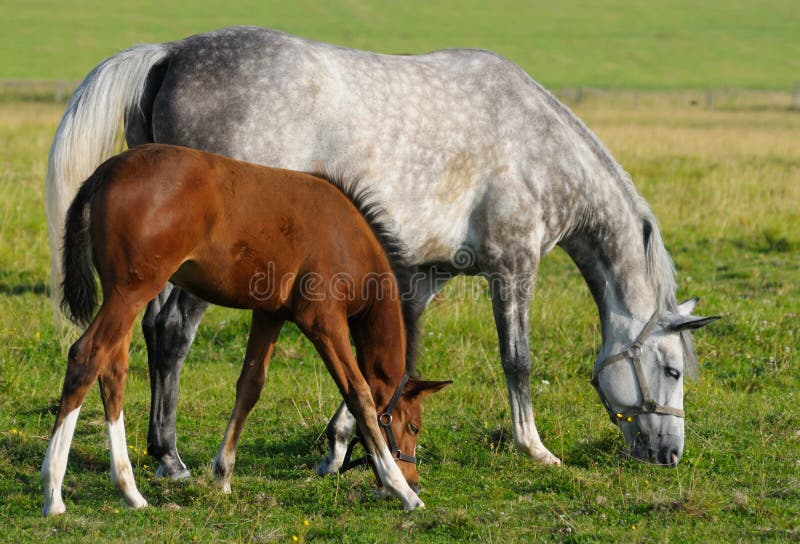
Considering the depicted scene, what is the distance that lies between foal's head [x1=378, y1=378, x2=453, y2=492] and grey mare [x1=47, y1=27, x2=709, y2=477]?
2.66 feet

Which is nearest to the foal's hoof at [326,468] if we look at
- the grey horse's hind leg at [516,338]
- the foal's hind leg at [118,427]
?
the grey horse's hind leg at [516,338]

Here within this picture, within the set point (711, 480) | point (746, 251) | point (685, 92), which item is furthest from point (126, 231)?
point (685, 92)

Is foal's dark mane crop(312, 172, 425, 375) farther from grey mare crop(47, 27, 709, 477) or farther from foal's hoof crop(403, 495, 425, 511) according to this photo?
foal's hoof crop(403, 495, 425, 511)

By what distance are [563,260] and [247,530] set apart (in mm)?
7435

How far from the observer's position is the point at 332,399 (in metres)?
6.94

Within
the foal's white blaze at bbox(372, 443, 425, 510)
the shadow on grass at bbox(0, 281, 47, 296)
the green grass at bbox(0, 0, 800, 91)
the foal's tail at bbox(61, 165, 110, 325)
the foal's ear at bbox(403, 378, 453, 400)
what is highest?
the foal's tail at bbox(61, 165, 110, 325)

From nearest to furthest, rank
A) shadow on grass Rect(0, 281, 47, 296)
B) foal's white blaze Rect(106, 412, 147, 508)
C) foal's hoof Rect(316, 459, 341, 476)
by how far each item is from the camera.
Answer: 1. foal's white blaze Rect(106, 412, 147, 508)
2. foal's hoof Rect(316, 459, 341, 476)
3. shadow on grass Rect(0, 281, 47, 296)

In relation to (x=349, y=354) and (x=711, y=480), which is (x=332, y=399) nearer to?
(x=349, y=354)

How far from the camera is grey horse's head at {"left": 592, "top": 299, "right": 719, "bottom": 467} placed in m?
6.02

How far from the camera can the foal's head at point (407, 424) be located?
5047 mm

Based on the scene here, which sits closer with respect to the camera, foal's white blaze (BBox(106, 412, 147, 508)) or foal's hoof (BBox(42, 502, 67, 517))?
foal's hoof (BBox(42, 502, 67, 517))

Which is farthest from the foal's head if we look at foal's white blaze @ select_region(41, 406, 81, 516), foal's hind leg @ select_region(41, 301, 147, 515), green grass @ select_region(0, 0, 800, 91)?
green grass @ select_region(0, 0, 800, 91)

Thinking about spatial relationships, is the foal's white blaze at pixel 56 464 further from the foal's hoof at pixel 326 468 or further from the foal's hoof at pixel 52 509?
the foal's hoof at pixel 326 468

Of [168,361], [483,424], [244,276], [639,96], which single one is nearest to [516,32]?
[639,96]
